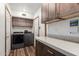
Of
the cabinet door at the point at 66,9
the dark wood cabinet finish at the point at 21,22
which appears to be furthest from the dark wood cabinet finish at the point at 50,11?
the dark wood cabinet finish at the point at 21,22

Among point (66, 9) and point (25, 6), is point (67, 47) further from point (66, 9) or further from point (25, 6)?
point (25, 6)

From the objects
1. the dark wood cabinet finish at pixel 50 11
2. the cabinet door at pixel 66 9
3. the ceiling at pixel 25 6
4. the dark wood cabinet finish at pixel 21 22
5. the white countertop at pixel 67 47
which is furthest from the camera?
the dark wood cabinet finish at pixel 21 22

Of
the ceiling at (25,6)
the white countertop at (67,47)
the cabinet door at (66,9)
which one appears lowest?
the white countertop at (67,47)

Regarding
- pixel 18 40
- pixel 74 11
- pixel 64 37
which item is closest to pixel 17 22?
pixel 18 40

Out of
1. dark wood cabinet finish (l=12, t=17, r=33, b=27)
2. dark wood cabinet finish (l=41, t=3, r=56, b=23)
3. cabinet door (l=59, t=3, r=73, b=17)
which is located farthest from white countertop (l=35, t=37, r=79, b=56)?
dark wood cabinet finish (l=12, t=17, r=33, b=27)

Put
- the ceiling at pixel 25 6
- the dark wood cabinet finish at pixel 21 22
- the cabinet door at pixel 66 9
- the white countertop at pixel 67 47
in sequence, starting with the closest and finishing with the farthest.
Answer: the white countertop at pixel 67 47
the cabinet door at pixel 66 9
the ceiling at pixel 25 6
the dark wood cabinet finish at pixel 21 22

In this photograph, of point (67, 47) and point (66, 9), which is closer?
point (67, 47)

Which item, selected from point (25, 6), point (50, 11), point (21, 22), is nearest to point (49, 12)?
point (50, 11)

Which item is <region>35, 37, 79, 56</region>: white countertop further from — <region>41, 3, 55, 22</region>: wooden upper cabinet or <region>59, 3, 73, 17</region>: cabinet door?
<region>41, 3, 55, 22</region>: wooden upper cabinet

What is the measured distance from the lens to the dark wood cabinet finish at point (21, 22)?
4559 mm

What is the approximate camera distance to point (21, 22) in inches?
189

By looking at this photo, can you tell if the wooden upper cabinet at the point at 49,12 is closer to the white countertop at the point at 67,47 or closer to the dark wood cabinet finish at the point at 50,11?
the dark wood cabinet finish at the point at 50,11

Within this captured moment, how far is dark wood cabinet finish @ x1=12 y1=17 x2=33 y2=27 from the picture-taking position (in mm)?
4559

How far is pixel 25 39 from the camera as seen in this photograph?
453 centimetres
